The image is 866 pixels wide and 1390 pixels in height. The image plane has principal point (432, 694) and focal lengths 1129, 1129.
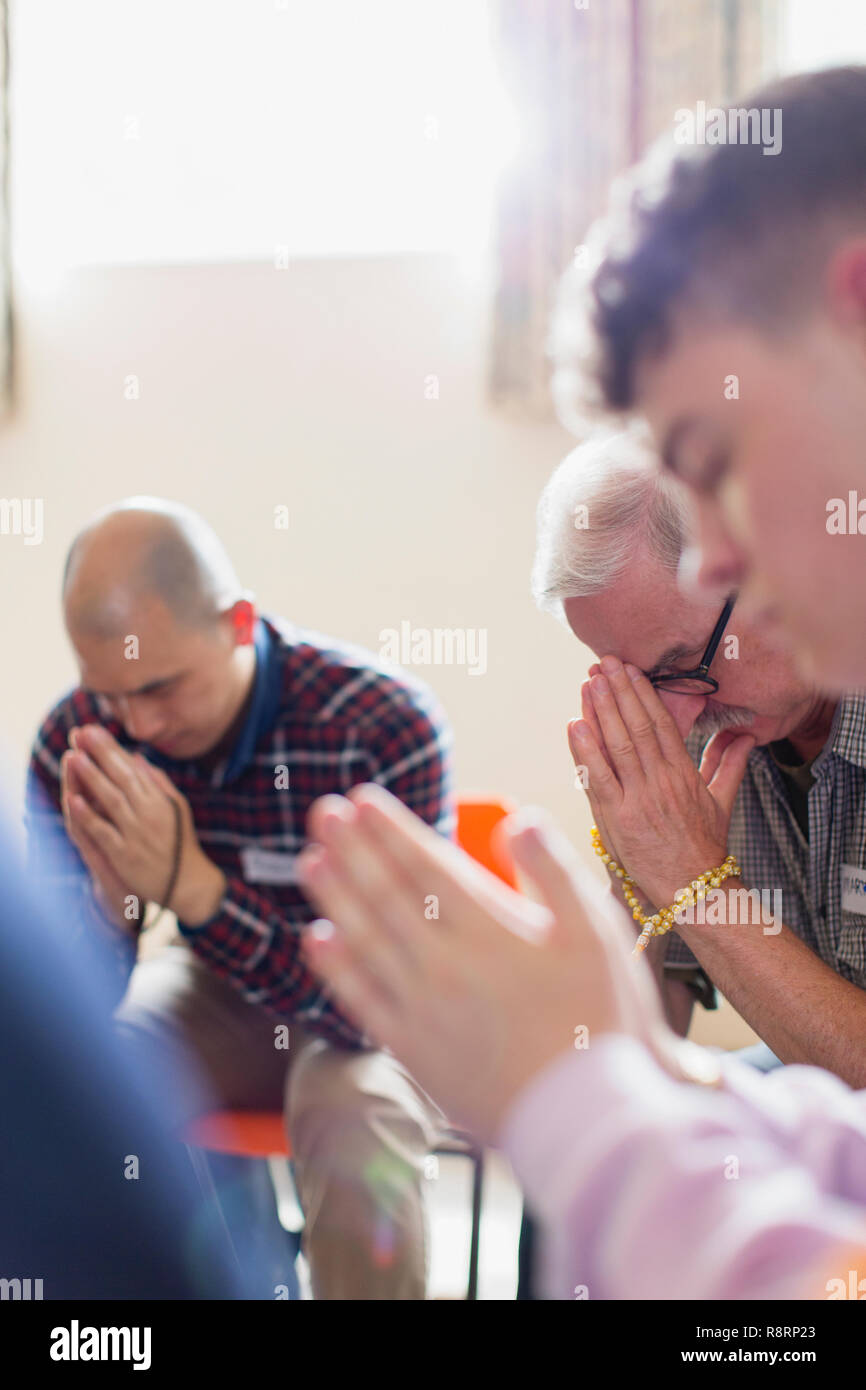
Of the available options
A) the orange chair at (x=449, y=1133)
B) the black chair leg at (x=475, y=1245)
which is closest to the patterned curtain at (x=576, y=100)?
the orange chair at (x=449, y=1133)

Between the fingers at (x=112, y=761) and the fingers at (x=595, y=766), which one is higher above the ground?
the fingers at (x=595, y=766)

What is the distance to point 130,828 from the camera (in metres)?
1.57

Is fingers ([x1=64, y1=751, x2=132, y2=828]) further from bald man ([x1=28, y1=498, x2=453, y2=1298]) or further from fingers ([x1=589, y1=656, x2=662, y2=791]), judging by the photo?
fingers ([x1=589, y1=656, x2=662, y2=791])

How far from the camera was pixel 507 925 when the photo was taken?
498 millimetres

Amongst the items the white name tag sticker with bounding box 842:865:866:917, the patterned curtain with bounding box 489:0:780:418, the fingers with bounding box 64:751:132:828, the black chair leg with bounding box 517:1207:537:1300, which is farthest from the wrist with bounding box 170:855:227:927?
the patterned curtain with bounding box 489:0:780:418

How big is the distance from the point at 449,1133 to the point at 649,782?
79 cm

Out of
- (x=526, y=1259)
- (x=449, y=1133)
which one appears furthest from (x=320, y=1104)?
(x=526, y=1259)

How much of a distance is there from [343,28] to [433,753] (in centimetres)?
202

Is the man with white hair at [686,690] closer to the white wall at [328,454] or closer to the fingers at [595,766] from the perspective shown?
the fingers at [595,766]

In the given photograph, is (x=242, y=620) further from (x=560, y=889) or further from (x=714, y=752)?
(x=560, y=889)

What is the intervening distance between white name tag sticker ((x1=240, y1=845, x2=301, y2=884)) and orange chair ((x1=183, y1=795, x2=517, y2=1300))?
337mm

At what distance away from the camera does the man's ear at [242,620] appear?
69.5 inches

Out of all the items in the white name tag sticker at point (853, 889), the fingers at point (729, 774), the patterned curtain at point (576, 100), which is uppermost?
the patterned curtain at point (576, 100)

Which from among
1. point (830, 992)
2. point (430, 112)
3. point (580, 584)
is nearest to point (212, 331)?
point (430, 112)
